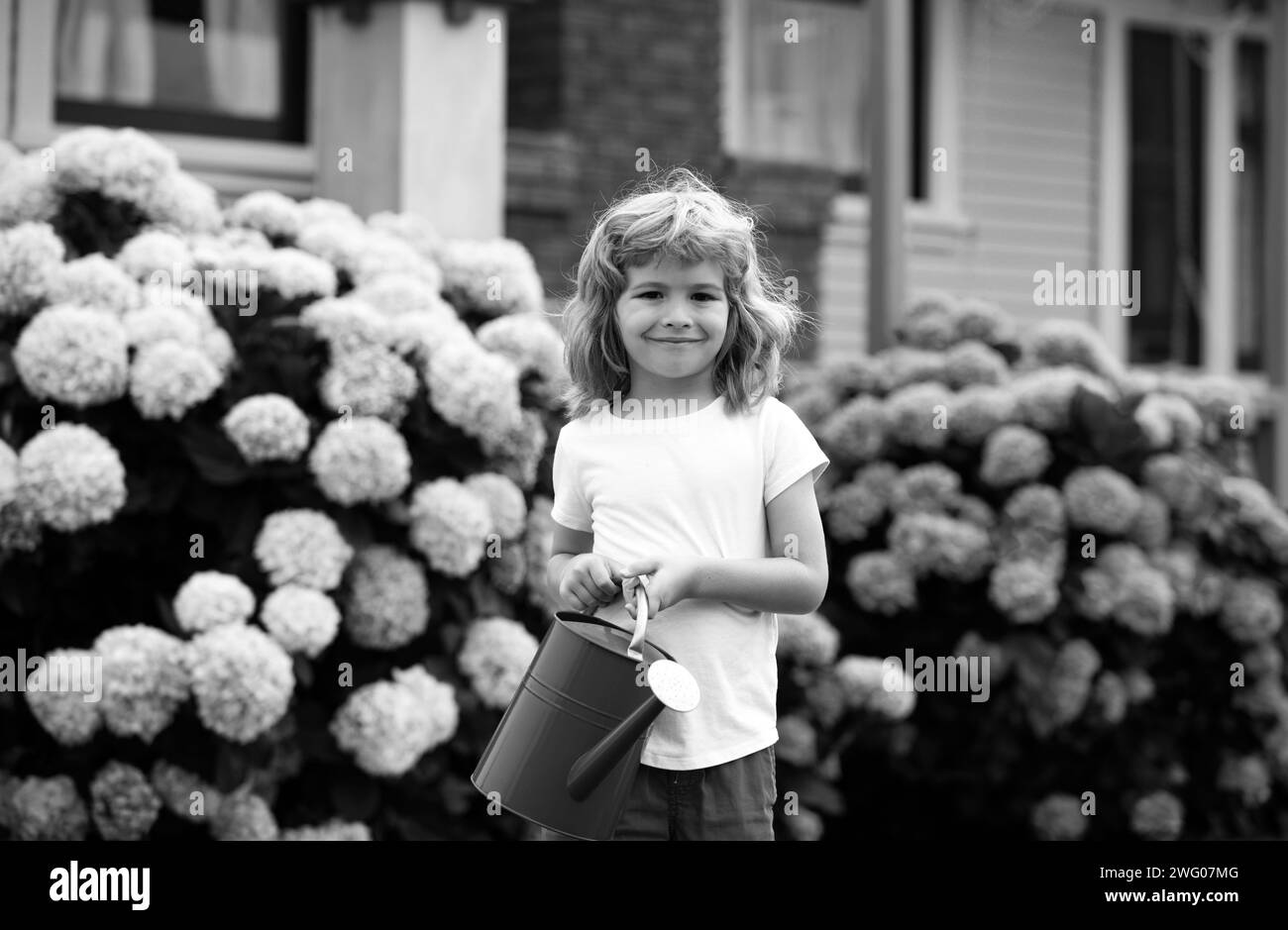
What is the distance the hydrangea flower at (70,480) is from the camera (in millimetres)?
3605

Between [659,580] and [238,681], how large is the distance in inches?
59.4

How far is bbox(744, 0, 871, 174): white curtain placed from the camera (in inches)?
351

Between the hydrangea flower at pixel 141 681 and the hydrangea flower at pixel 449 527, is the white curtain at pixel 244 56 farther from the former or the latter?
the hydrangea flower at pixel 141 681

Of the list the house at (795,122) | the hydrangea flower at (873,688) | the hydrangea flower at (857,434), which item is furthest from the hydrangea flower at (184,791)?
the hydrangea flower at (857,434)

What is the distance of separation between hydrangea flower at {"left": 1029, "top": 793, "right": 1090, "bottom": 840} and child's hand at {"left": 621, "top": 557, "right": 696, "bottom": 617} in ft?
10.3

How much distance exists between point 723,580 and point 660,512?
15cm

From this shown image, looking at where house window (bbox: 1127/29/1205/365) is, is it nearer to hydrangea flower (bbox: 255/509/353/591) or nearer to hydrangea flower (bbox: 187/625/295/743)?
hydrangea flower (bbox: 255/509/353/591)

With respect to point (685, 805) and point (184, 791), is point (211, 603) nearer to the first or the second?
point (184, 791)

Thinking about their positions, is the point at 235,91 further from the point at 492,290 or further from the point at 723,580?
the point at 723,580

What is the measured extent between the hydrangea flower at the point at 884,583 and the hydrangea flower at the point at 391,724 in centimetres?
170

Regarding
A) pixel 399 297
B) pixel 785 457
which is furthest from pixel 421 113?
pixel 785 457

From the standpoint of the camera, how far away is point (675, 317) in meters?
2.46

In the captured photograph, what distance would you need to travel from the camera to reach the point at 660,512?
248 cm

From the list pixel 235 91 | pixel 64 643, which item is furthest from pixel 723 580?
pixel 235 91
